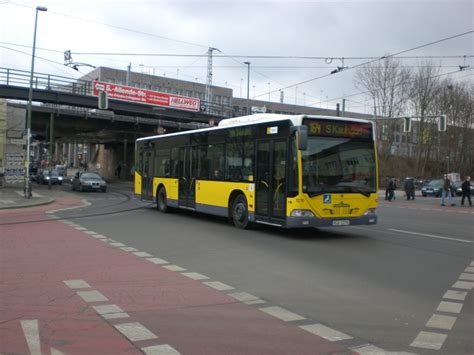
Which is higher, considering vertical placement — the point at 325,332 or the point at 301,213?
the point at 301,213

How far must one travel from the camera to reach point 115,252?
10.5m

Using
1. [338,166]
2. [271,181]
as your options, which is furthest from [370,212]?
[271,181]

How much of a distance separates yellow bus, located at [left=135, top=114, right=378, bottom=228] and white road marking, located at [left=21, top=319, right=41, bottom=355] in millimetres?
7829

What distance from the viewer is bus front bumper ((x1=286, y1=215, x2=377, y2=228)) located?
1238 cm

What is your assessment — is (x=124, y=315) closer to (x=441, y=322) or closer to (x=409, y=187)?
(x=441, y=322)

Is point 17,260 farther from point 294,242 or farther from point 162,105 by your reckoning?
point 162,105

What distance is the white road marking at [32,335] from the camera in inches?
186

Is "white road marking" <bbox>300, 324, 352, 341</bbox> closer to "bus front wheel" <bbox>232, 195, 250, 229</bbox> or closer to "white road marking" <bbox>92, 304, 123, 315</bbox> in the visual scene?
"white road marking" <bbox>92, 304, 123, 315</bbox>

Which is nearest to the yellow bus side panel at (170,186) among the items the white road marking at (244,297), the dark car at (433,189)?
the white road marking at (244,297)

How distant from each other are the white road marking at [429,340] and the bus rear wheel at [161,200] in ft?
51.2

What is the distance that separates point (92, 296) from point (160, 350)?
2334 millimetres

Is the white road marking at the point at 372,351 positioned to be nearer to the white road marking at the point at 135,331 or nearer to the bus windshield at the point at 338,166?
the white road marking at the point at 135,331

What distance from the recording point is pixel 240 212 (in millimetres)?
14812

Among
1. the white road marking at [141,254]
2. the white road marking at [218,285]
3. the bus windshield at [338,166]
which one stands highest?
the bus windshield at [338,166]
